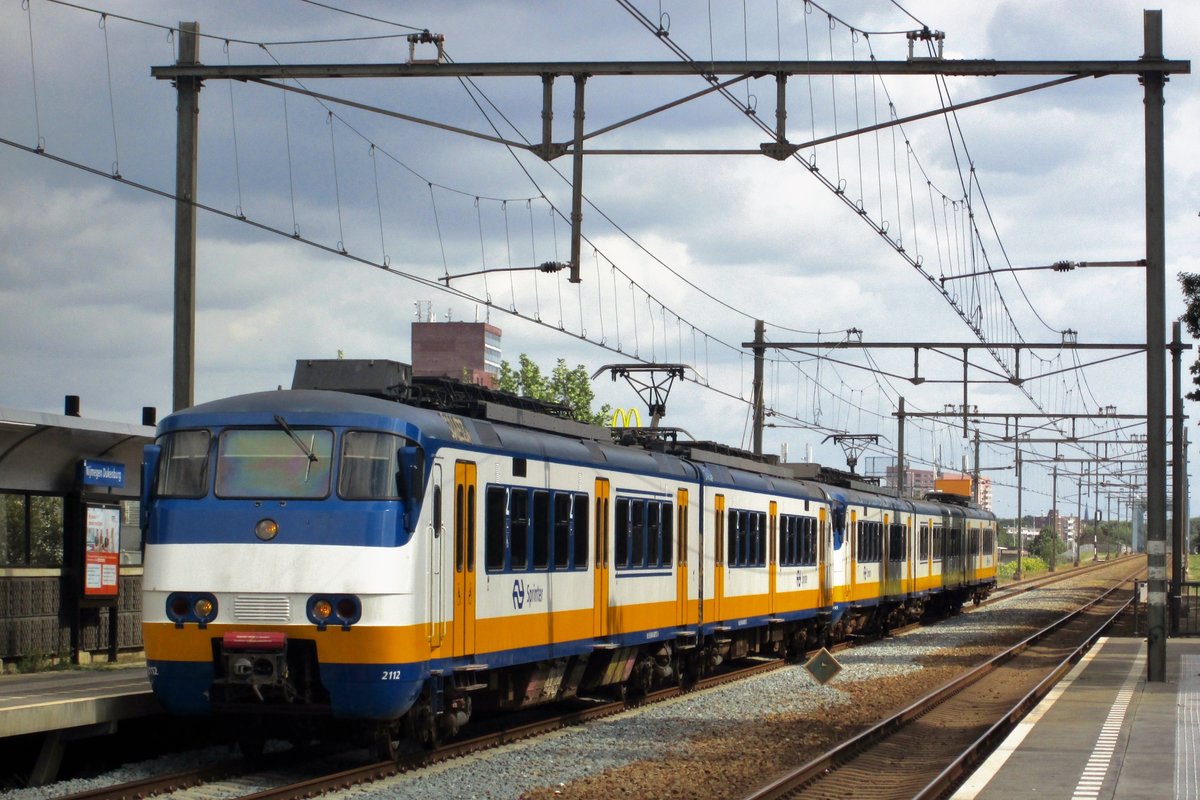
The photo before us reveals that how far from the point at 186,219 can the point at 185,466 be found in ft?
13.6

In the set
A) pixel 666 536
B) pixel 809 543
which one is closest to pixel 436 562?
pixel 666 536

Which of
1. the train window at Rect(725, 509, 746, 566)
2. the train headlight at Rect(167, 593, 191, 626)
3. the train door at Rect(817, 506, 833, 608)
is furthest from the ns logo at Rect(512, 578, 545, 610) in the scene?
the train door at Rect(817, 506, 833, 608)

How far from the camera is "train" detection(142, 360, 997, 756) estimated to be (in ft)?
42.6

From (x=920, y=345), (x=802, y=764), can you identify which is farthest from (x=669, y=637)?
(x=920, y=345)

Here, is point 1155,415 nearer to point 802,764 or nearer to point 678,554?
point 678,554

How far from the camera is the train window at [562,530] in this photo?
1667 cm

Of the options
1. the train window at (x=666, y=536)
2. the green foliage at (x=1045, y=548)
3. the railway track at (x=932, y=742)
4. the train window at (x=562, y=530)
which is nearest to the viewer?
the railway track at (x=932, y=742)

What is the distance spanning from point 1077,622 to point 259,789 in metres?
33.2

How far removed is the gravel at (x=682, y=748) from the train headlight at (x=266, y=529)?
2.13m

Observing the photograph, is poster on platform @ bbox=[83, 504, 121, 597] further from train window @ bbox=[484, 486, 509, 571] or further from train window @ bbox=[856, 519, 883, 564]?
train window @ bbox=[856, 519, 883, 564]

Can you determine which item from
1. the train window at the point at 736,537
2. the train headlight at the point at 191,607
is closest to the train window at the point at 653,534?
the train window at the point at 736,537

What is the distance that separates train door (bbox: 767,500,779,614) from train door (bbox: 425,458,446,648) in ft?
42.8

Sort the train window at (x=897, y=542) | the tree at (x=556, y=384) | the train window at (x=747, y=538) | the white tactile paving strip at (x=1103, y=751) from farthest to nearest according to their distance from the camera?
the tree at (x=556, y=384) → the train window at (x=897, y=542) → the train window at (x=747, y=538) → the white tactile paving strip at (x=1103, y=751)

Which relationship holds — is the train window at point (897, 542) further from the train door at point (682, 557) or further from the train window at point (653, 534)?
the train window at point (653, 534)
